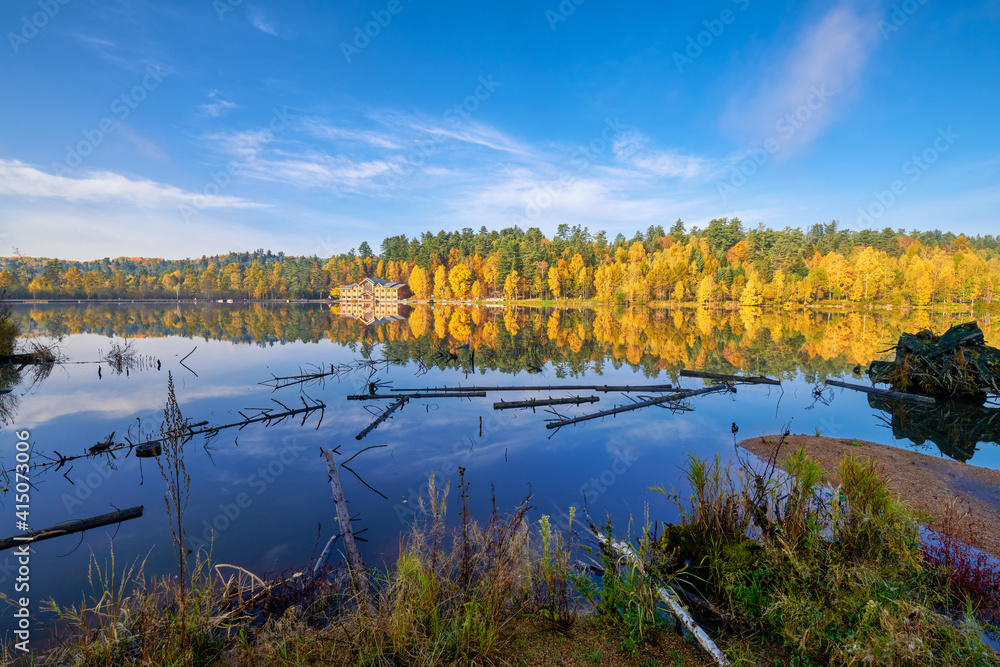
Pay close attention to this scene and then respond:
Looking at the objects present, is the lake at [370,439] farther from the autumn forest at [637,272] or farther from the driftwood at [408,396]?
the autumn forest at [637,272]

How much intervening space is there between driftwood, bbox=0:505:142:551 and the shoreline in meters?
13.2

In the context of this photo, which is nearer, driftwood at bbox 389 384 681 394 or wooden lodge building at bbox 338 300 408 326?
driftwood at bbox 389 384 681 394

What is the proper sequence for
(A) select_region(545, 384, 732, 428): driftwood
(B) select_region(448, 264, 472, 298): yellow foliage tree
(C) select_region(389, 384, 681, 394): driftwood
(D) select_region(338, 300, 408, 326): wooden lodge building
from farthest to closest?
(B) select_region(448, 264, 472, 298): yellow foliage tree → (D) select_region(338, 300, 408, 326): wooden lodge building → (C) select_region(389, 384, 681, 394): driftwood → (A) select_region(545, 384, 732, 428): driftwood

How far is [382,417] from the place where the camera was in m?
14.1

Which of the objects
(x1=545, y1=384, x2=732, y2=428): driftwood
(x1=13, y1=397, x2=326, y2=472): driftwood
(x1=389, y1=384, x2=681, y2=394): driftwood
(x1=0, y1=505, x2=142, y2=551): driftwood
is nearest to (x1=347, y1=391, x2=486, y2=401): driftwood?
(x1=389, y1=384, x2=681, y2=394): driftwood

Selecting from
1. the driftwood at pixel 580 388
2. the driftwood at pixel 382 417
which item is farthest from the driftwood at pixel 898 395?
the driftwood at pixel 382 417

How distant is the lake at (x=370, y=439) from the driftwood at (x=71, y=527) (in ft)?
0.55

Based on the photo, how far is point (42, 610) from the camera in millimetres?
5820

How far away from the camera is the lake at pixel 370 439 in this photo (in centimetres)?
792

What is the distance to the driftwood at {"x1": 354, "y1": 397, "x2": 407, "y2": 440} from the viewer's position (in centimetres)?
1277

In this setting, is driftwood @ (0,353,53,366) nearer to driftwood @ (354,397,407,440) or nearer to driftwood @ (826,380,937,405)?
driftwood @ (354,397,407,440)

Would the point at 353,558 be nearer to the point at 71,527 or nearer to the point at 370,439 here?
the point at 71,527

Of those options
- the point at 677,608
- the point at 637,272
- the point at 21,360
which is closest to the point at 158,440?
the point at 677,608

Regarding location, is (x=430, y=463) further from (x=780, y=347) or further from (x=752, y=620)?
(x=780, y=347)
